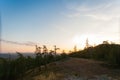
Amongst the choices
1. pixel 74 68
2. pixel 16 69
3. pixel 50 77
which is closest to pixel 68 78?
pixel 50 77

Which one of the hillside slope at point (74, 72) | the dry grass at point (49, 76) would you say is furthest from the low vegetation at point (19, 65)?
the dry grass at point (49, 76)

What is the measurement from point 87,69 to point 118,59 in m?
1.78

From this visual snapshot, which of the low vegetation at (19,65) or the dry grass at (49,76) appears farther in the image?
the low vegetation at (19,65)

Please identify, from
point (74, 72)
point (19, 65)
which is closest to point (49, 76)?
point (74, 72)

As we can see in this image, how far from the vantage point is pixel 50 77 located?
28.2 ft

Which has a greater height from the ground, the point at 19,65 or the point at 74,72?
the point at 19,65

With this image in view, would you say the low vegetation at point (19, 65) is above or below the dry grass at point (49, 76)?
above

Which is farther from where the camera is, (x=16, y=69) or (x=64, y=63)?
(x=64, y=63)

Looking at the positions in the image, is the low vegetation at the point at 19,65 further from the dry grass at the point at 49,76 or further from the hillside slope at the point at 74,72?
the dry grass at the point at 49,76

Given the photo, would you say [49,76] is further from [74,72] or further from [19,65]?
[19,65]

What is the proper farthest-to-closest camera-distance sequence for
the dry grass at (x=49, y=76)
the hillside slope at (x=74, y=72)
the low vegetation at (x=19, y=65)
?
the low vegetation at (x=19, y=65), the hillside slope at (x=74, y=72), the dry grass at (x=49, y=76)

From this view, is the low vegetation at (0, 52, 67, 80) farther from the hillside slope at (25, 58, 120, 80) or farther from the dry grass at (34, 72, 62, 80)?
the dry grass at (34, 72, 62, 80)

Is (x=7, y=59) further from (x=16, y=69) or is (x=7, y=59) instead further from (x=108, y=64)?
(x=108, y=64)

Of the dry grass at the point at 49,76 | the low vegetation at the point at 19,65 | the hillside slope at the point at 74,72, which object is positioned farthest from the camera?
the low vegetation at the point at 19,65
